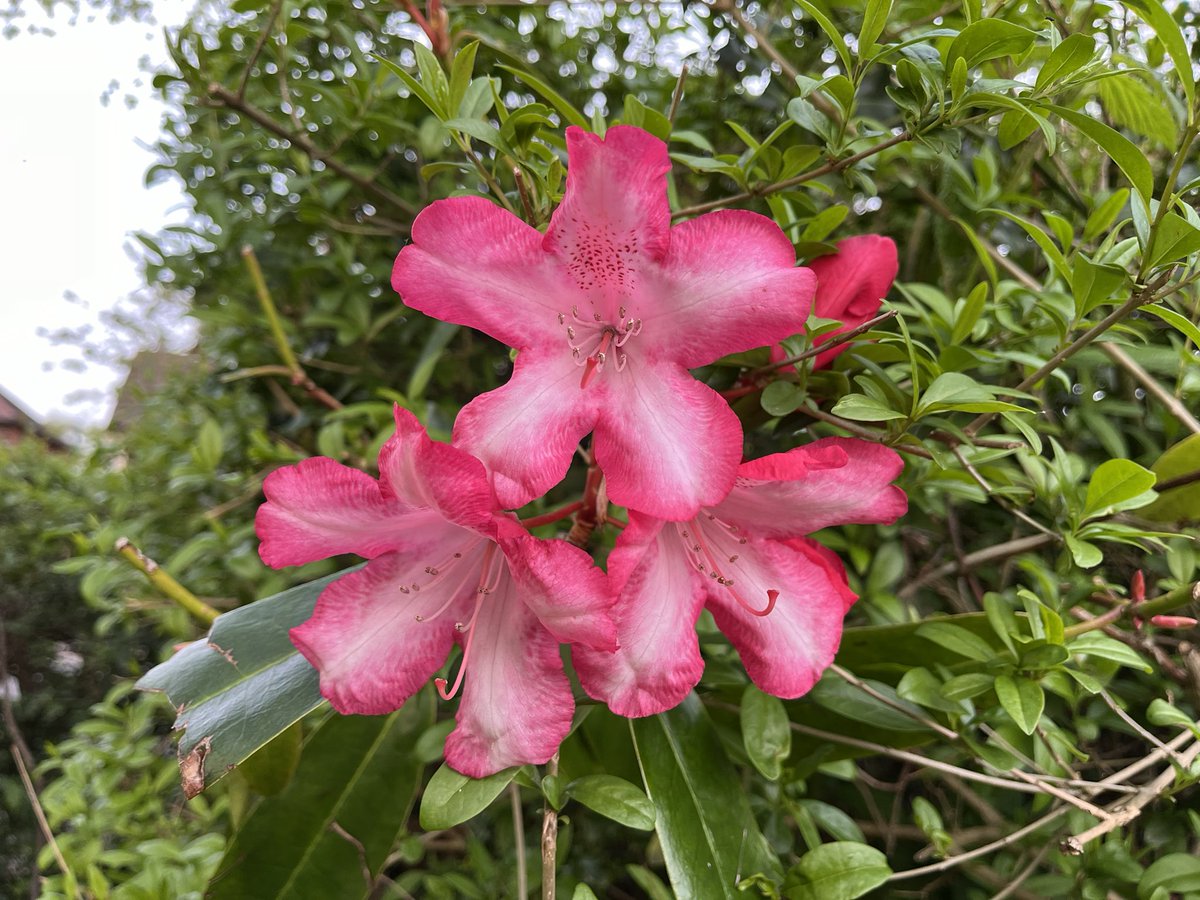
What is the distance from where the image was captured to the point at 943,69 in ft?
1.65

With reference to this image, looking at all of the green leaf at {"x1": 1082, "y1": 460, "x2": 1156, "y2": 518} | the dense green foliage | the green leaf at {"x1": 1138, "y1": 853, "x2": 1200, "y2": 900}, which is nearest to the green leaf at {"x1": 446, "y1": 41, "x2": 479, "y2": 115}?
the dense green foliage

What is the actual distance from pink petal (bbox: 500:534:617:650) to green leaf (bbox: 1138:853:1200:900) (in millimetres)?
534

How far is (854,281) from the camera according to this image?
58cm

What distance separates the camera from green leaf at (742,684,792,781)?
0.58m

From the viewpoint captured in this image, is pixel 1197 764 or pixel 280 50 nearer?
pixel 1197 764

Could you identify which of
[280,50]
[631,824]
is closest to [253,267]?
[280,50]

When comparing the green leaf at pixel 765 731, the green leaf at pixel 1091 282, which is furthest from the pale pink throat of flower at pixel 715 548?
the green leaf at pixel 1091 282

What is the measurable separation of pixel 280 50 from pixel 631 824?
3.24 feet

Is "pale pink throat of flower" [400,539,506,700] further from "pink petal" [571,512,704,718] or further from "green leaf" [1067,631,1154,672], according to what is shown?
"green leaf" [1067,631,1154,672]

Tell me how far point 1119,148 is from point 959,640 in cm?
39

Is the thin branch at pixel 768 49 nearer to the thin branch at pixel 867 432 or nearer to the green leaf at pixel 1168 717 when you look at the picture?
the thin branch at pixel 867 432

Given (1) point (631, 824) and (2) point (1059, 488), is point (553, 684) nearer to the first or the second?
(1) point (631, 824)

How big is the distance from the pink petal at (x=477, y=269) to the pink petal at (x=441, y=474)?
0.09 meters

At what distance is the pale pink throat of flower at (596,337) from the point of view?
54 cm
